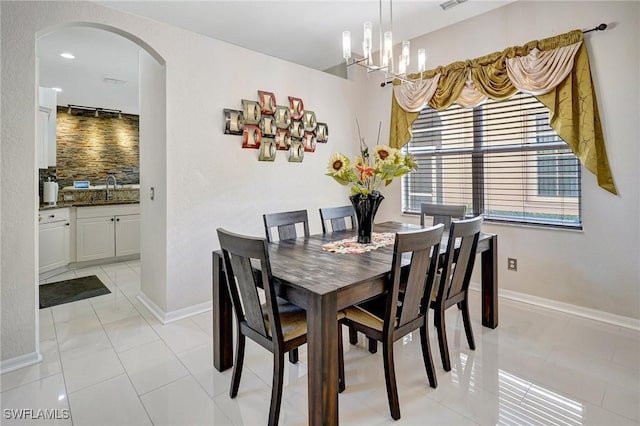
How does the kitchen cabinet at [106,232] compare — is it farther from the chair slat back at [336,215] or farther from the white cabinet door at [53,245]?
the chair slat back at [336,215]

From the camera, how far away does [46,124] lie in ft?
14.8

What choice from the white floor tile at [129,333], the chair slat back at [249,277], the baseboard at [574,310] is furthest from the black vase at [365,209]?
the baseboard at [574,310]

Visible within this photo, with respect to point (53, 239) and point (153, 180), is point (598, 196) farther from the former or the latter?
point (53, 239)

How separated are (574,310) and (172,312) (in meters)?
3.48

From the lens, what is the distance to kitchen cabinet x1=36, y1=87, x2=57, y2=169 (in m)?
4.31

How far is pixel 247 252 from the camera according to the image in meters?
1.54

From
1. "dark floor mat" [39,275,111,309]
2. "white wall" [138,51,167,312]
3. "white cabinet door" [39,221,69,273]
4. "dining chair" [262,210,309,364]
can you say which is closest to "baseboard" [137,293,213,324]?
"white wall" [138,51,167,312]

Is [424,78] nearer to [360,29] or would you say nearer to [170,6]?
[360,29]

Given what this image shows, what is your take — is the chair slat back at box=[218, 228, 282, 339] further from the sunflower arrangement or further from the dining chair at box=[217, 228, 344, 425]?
the sunflower arrangement

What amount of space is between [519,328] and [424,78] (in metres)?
2.69

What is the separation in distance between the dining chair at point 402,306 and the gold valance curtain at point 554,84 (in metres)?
1.83

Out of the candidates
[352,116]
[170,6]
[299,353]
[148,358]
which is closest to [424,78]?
[352,116]

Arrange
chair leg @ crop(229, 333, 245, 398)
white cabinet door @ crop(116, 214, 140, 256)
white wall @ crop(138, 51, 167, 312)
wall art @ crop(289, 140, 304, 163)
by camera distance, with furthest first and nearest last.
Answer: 1. white cabinet door @ crop(116, 214, 140, 256)
2. wall art @ crop(289, 140, 304, 163)
3. white wall @ crop(138, 51, 167, 312)
4. chair leg @ crop(229, 333, 245, 398)

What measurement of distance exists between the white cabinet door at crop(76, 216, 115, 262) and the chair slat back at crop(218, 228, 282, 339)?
12.8 feet
